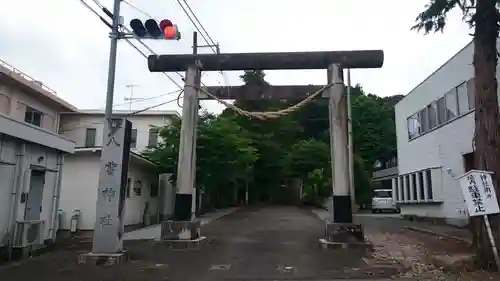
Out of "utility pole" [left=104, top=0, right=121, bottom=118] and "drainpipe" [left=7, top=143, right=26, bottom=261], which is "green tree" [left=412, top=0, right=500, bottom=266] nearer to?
"utility pole" [left=104, top=0, right=121, bottom=118]

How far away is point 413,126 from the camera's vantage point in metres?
22.3

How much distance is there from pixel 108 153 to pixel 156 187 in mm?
14036

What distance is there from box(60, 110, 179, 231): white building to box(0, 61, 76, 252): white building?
10.4 feet

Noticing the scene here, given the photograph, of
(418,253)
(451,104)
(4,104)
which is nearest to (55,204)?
(4,104)

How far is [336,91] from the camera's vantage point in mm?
13086

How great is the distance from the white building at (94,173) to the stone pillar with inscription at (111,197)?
7.78 metres

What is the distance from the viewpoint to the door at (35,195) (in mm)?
12703

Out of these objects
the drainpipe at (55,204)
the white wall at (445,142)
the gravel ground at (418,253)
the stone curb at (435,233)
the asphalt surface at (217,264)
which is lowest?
the asphalt surface at (217,264)

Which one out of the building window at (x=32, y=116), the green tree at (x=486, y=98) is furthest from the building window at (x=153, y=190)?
the green tree at (x=486, y=98)

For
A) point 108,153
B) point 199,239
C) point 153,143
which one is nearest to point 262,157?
point 153,143

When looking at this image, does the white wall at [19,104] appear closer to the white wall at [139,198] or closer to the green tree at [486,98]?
the white wall at [139,198]

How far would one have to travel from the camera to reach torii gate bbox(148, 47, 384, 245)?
12758 millimetres

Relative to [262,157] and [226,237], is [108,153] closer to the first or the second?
[226,237]

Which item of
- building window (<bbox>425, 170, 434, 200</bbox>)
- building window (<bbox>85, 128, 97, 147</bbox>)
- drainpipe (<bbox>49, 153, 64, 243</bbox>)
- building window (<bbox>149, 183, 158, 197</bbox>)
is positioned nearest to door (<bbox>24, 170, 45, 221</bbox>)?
drainpipe (<bbox>49, 153, 64, 243</bbox>)
